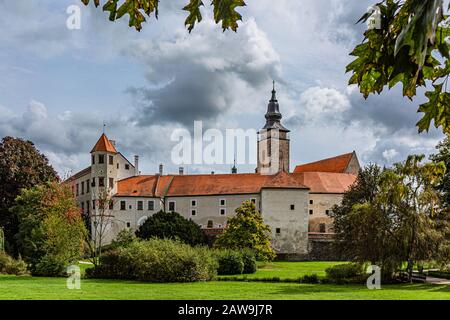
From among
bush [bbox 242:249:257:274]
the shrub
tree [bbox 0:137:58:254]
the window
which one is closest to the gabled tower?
tree [bbox 0:137:58:254]

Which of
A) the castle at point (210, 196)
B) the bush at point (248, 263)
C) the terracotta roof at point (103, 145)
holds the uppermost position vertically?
the terracotta roof at point (103, 145)

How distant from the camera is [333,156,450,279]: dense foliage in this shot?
3066 centimetres

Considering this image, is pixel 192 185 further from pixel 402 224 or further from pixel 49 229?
pixel 402 224

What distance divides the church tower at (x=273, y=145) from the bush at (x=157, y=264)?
48.8 m

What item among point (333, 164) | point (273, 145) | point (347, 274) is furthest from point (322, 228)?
point (347, 274)

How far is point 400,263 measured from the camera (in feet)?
102

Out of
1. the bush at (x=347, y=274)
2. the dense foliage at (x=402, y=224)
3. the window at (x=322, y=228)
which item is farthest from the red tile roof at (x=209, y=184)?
the dense foliage at (x=402, y=224)

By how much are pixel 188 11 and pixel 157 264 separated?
3183 centimetres

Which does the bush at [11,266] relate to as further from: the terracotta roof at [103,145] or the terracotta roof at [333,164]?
the terracotta roof at [333,164]

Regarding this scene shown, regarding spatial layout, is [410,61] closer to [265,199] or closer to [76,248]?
[76,248]

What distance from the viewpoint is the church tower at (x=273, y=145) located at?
84250 mm

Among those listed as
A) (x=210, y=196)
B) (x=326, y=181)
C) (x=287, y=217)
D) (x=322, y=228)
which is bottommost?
(x=322, y=228)

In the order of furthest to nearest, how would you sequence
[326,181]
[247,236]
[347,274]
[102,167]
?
[326,181] < [102,167] < [247,236] < [347,274]

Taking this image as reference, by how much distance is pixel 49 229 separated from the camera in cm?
3756
